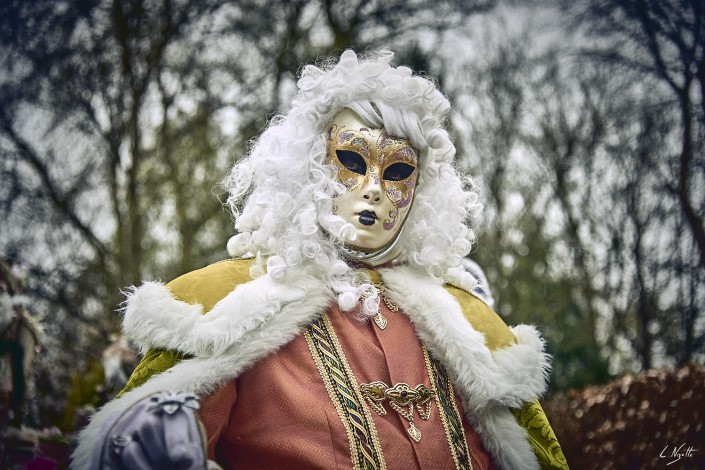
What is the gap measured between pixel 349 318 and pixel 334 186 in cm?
49

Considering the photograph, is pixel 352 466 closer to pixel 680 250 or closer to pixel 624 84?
pixel 680 250

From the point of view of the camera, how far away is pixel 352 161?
2.62 metres

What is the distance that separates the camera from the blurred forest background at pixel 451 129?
440cm

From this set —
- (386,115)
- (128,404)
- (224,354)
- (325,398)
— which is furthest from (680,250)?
(128,404)

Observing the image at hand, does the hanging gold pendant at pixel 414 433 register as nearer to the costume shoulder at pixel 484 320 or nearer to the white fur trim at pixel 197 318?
the costume shoulder at pixel 484 320

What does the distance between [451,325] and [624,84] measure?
316 centimetres

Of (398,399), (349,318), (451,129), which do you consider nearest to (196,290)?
(349,318)

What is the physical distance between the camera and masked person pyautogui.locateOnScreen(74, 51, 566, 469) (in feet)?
7.30

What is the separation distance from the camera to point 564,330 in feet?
22.9

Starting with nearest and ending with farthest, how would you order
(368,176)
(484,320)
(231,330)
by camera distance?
1. (231,330)
2. (368,176)
3. (484,320)

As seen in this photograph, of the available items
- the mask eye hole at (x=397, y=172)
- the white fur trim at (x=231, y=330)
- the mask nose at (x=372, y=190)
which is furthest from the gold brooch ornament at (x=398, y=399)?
the mask eye hole at (x=397, y=172)

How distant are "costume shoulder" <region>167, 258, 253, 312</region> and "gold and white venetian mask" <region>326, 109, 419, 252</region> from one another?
42cm

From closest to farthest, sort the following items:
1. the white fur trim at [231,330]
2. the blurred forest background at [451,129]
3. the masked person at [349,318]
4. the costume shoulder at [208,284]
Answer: the white fur trim at [231,330] → the masked person at [349,318] → the costume shoulder at [208,284] → the blurred forest background at [451,129]

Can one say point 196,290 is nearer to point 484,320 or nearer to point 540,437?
point 484,320
